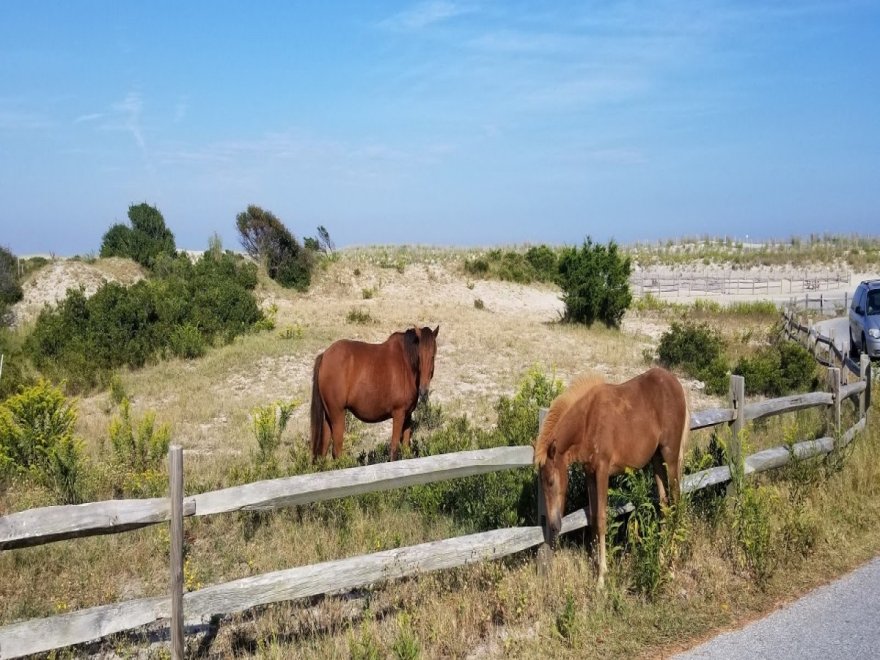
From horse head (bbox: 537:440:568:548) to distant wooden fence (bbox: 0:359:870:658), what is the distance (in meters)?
0.27

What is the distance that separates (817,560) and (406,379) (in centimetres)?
505

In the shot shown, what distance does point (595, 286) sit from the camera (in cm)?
2431

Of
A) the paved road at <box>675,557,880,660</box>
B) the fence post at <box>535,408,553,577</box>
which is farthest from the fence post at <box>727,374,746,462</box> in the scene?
the fence post at <box>535,408,553,577</box>

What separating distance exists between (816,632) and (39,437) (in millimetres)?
8956

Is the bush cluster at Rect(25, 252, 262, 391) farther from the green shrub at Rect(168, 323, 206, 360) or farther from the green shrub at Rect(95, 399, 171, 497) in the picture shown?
the green shrub at Rect(95, 399, 171, 497)

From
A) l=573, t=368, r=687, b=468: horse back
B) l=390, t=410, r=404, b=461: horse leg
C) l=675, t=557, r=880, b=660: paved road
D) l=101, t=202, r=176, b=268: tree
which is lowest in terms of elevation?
l=675, t=557, r=880, b=660: paved road

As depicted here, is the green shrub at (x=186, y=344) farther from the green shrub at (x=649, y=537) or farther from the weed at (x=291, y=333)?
the green shrub at (x=649, y=537)

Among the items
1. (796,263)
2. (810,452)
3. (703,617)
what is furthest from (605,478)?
(796,263)

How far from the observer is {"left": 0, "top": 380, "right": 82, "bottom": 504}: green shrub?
8.30 meters

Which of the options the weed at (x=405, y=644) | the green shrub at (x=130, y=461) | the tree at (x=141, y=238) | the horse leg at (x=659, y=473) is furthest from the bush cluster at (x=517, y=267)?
the weed at (x=405, y=644)

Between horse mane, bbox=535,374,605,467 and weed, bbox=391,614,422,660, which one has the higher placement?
horse mane, bbox=535,374,605,467

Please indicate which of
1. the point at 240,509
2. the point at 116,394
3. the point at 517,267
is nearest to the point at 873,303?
the point at 116,394

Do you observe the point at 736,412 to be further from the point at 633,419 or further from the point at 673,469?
the point at 633,419

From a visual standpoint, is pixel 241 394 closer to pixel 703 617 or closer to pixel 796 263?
pixel 703 617
